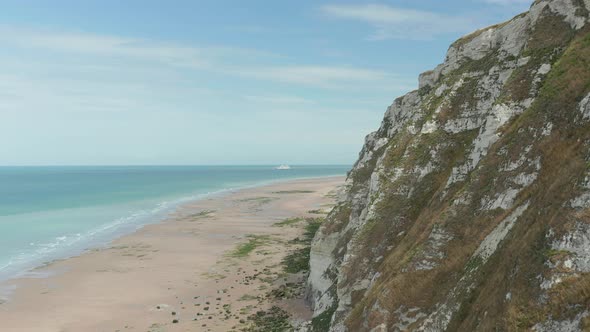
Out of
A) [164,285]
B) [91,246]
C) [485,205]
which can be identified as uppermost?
[485,205]

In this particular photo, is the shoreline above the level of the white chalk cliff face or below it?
A: below

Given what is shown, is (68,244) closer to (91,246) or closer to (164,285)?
(91,246)

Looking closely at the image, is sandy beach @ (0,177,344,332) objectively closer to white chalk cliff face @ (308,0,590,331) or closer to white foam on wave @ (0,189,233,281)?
white foam on wave @ (0,189,233,281)

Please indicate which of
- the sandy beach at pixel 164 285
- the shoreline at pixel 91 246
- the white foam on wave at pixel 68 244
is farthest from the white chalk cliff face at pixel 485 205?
the white foam on wave at pixel 68 244

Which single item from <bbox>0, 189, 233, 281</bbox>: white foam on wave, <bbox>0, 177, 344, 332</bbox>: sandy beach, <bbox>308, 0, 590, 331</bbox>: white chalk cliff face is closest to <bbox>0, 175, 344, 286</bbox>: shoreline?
<bbox>0, 189, 233, 281</bbox>: white foam on wave

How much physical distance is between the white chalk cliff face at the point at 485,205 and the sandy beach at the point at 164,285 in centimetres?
1037

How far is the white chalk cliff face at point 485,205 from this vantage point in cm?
1353

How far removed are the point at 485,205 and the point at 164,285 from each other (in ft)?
142

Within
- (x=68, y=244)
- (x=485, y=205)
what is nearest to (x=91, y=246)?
(x=68, y=244)

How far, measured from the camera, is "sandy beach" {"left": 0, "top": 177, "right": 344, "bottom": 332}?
41.9 meters

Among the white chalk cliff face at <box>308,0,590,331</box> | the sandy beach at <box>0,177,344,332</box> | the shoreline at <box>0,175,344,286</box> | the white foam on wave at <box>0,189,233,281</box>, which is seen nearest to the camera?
the white chalk cliff face at <box>308,0,590,331</box>

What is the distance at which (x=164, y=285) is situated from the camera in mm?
53562

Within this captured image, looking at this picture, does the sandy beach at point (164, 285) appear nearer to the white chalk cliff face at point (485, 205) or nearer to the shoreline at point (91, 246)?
the shoreline at point (91, 246)

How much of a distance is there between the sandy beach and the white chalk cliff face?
10.4 m
